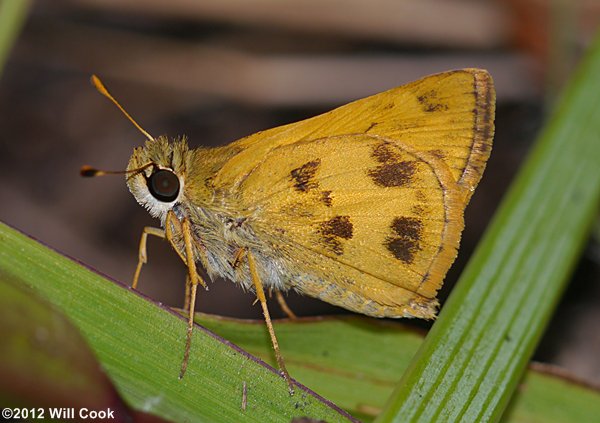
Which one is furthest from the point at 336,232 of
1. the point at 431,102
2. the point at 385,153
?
the point at 431,102

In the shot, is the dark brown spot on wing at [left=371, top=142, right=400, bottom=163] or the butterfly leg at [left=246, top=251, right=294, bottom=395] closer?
the butterfly leg at [left=246, top=251, right=294, bottom=395]

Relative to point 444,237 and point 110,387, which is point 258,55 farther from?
point 110,387

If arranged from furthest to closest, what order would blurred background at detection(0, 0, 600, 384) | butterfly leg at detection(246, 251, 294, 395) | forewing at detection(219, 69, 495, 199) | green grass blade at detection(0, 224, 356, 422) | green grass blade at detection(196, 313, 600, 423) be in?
blurred background at detection(0, 0, 600, 384) < forewing at detection(219, 69, 495, 199) < green grass blade at detection(196, 313, 600, 423) < butterfly leg at detection(246, 251, 294, 395) < green grass blade at detection(0, 224, 356, 422)

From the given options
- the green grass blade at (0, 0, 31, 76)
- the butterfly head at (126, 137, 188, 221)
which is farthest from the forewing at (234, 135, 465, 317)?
the green grass blade at (0, 0, 31, 76)

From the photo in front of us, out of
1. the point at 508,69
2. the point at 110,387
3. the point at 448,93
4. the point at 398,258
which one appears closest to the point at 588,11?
the point at 508,69

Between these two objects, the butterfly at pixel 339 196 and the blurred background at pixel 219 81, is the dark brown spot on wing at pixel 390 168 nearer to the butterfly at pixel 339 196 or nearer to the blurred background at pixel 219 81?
the butterfly at pixel 339 196

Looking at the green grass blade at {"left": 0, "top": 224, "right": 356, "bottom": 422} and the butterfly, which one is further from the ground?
the butterfly

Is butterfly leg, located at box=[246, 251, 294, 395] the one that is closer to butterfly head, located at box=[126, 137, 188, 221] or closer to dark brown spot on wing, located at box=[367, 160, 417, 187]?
butterfly head, located at box=[126, 137, 188, 221]
